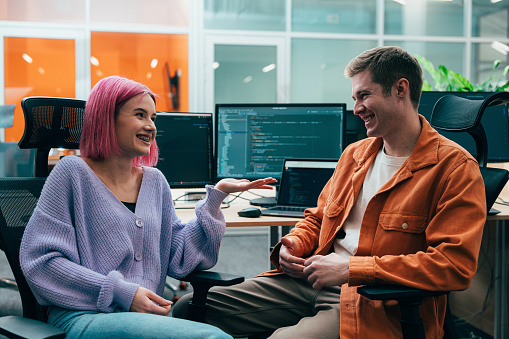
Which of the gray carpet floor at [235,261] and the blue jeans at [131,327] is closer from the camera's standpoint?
the blue jeans at [131,327]

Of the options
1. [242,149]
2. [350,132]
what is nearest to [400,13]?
[350,132]

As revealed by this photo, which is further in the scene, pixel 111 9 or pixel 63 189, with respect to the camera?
pixel 111 9

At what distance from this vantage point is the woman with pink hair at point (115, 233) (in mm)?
1235

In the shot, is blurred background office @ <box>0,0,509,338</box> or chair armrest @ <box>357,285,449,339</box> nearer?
chair armrest @ <box>357,285,449,339</box>

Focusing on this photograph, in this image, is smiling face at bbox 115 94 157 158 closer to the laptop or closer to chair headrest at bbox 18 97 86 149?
chair headrest at bbox 18 97 86 149

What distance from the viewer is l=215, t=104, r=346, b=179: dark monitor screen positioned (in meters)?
2.41

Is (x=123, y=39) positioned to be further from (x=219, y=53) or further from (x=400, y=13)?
(x=400, y=13)

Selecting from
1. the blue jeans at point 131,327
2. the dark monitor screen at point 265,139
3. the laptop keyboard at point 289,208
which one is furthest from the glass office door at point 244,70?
the blue jeans at point 131,327

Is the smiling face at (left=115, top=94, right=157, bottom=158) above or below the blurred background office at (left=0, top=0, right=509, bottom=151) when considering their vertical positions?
below

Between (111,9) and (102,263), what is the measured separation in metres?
4.82

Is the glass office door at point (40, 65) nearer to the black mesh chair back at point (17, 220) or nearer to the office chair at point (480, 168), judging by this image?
the black mesh chair back at point (17, 220)

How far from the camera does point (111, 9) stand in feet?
18.0

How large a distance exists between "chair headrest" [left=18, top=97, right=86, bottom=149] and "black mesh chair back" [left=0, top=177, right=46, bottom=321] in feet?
0.43

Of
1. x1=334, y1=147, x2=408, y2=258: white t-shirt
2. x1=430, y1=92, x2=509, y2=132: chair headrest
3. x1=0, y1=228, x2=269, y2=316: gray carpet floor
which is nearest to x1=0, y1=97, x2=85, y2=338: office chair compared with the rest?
x1=334, y1=147, x2=408, y2=258: white t-shirt
